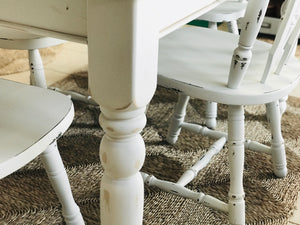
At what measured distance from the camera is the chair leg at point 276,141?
122cm

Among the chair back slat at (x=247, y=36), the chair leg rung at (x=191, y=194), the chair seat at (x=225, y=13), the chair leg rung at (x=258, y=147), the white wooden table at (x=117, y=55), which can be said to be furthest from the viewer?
the chair seat at (x=225, y=13)

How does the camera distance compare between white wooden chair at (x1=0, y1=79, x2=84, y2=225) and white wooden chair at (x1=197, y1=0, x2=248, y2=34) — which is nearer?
white wooden chair at (x1=0, y1=79, x2=84, y2=225)

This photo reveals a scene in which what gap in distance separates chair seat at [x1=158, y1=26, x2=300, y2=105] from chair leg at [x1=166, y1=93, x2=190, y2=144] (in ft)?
0.83

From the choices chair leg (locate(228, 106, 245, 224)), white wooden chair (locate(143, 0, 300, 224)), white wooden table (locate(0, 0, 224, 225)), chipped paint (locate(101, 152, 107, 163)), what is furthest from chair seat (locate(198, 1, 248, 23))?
chipped paint (locate(101, 152, 107, 163))

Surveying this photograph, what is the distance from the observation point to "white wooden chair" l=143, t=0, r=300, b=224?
2.96ft

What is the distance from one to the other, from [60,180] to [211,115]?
2.66 feet

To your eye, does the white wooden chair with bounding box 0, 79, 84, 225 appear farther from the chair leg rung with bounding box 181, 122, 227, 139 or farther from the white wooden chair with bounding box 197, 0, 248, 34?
the white wooden chair with bounding box 197, 0, 248, 34

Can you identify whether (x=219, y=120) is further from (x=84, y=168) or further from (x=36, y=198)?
(x=36, y=198)

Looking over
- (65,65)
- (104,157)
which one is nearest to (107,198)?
(104,157)

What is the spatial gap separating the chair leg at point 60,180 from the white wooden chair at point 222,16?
74 centimetres

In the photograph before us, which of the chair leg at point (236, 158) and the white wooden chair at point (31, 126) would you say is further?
the chair leg at point (236, 158)

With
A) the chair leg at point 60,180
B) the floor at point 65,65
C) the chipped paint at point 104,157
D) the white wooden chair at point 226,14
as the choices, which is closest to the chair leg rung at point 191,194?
the chair leg at point 60,180

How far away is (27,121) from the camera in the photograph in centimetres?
82

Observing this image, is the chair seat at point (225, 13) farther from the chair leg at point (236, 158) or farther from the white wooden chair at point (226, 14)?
the chair leg at point (236, 158)
